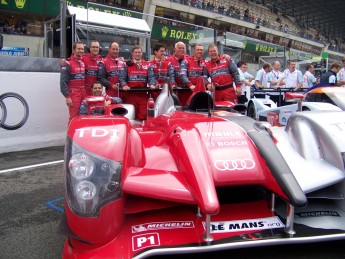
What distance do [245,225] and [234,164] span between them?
371 mm

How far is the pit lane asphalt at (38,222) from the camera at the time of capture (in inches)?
97.3

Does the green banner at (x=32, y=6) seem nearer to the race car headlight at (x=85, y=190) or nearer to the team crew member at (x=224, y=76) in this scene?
the team crew member at (x=224, y=76)

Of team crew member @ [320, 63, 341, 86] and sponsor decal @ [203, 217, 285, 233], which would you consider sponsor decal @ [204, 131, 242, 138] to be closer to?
sponsor decal @ [203, 217, 285, 233]

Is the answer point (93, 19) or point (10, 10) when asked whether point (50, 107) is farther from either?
point (10, 10)

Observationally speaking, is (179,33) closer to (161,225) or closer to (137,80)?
(137,80)

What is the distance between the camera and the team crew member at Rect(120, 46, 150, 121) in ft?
20.2

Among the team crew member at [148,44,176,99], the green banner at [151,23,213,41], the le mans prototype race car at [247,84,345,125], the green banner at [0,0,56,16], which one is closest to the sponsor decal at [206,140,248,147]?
the le mans prototype race car at [247,84,345,125]

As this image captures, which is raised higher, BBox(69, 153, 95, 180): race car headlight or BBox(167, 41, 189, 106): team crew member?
BBox(167, 41, 189, 106): team crew member

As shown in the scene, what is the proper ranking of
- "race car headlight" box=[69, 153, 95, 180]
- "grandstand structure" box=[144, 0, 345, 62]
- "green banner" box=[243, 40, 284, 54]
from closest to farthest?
"race car headlight" box=[69, 153, 95, 180]
"green banner" box=[243, 40, 284, 54]
"grandstand structure" box=[144, 0, 345, 62]

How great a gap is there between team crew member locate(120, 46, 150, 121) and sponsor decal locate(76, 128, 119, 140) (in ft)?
12.2

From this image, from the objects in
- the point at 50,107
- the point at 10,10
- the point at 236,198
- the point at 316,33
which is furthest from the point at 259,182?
the point at 316,33

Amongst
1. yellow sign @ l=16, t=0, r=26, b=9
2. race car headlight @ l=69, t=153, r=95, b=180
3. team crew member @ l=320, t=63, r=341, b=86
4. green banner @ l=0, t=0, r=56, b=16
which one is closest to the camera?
race car headlight @ l=69, t=153, r=95, b=180

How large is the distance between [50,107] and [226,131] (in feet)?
17.3

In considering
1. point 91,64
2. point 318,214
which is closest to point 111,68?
point 91,64
